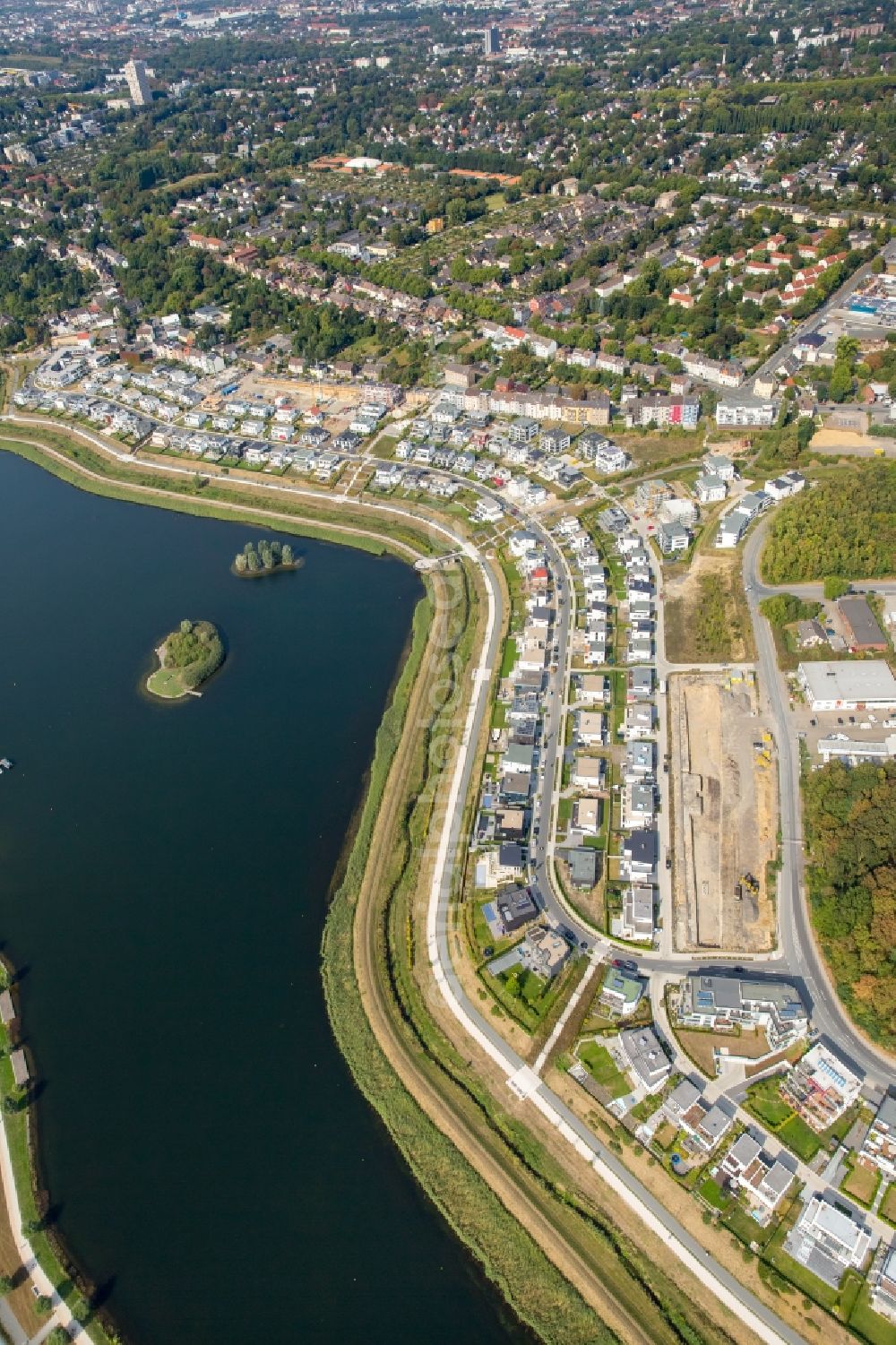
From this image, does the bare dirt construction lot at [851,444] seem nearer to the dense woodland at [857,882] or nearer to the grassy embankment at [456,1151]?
the dense woodland at [857,882]

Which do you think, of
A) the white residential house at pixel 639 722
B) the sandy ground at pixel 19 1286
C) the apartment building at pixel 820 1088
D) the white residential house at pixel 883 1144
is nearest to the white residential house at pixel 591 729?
the white residential house at pixel 639 722

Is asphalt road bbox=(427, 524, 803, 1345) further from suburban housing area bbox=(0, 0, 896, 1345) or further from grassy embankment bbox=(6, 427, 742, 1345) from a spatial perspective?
grassy embankment bbox=(6, 427, 742, 1345)

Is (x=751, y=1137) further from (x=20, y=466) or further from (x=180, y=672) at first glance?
(x=20, y=466)

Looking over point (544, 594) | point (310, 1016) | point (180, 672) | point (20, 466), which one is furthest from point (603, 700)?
point (20, 466)

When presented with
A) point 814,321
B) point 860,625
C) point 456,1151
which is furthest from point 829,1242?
point 814,321

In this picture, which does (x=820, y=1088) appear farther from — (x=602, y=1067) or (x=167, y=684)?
(x=167, y=684)
